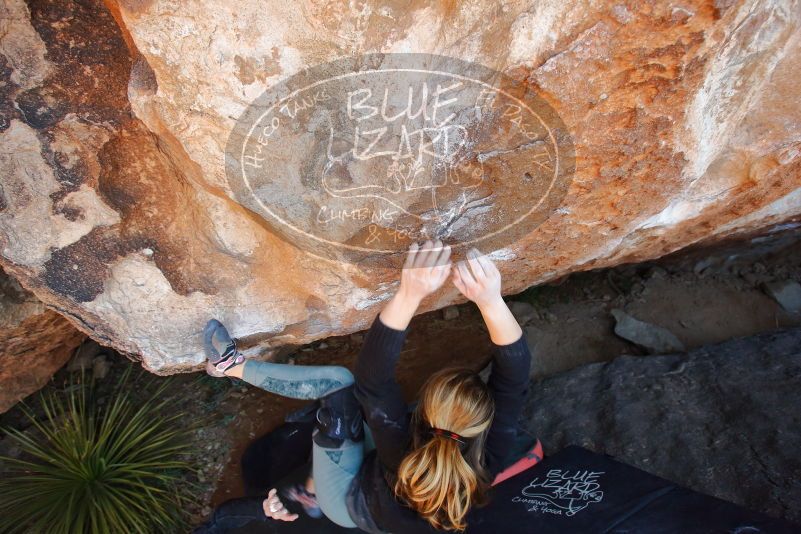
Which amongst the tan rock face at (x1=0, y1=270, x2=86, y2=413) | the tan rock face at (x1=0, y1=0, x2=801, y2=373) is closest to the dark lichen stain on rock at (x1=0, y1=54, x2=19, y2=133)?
the tan rock face at (x1=0, y1=0, x2=801, y2=373)

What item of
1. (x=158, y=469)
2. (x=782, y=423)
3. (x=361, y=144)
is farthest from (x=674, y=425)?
(x=158, y=469)

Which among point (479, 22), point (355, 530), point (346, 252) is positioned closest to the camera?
point (479, 22)

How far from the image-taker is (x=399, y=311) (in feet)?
5.62

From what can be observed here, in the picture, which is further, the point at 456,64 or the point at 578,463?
the point at 578,463

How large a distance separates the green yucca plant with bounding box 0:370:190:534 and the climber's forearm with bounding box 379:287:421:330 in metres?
1.68

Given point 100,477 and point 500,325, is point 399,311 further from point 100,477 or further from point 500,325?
point 100,477

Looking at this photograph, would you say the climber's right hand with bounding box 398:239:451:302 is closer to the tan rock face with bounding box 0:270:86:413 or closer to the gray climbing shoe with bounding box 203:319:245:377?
the gray climbing shoe with bounding box 203:319:245:377

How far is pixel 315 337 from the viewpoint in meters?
2.34

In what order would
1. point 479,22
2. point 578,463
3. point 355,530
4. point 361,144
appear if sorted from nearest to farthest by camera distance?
1. point 479,22
2. point 361,144
3. point 578,463
4. point 355,530

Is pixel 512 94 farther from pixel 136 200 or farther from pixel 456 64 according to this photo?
pixel 136 200

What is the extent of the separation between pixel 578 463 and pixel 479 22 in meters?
1.55

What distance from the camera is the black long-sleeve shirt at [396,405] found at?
171 centimetres

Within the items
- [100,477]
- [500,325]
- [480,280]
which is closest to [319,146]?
[480,280]

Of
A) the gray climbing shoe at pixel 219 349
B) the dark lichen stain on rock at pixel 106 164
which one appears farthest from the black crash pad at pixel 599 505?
the dark lichen stain on rock at pixel 106 164
